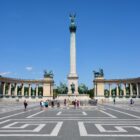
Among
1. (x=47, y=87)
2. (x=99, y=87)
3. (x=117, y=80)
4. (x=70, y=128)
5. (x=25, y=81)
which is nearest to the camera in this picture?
(x=70, y=128)

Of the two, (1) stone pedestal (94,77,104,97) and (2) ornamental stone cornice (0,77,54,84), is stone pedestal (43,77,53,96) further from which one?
(1) stone pedestal (94,77,104,97)

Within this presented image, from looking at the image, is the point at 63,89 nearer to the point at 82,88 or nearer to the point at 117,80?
the point at 82,88

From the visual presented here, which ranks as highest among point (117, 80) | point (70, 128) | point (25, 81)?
point (117, 80)

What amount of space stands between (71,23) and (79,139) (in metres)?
93.8

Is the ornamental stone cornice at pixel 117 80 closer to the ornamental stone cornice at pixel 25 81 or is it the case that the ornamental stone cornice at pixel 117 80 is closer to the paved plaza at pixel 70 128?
the ornamental stone cornice at pixel 25 81

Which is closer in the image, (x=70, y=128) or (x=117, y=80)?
(x=70, y=128)

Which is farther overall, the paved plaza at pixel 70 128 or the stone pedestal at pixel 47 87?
the stone pedestal at pixel 47 87

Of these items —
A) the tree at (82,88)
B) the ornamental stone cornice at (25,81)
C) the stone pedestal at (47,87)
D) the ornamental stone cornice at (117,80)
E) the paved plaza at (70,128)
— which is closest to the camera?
the paved plaza at (70,128)

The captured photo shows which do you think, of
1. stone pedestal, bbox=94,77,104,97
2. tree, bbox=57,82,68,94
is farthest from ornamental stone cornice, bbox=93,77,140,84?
tree, bbox=57,82,68,94

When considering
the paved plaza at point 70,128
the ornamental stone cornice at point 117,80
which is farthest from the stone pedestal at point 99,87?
the paved plaza at point 70,128

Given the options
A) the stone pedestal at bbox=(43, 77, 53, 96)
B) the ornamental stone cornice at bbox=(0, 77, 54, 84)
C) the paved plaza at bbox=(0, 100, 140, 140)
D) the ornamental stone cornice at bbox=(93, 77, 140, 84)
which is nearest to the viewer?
the paved plaza at bbox=(0, 100, 140, 140)

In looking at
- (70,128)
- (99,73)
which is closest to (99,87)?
(99,73)

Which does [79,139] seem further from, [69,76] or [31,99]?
[31,99]

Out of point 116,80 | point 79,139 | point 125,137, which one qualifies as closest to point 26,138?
point 79,139
